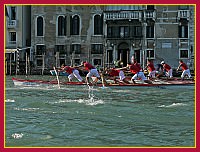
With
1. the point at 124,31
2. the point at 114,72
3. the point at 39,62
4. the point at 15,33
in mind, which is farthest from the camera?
the point at 15,33

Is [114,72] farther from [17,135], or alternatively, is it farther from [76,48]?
[76,48]

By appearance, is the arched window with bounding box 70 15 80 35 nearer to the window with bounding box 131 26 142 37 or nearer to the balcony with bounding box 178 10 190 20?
the window with bounding box 131 26 142 37

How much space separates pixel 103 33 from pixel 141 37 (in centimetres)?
327

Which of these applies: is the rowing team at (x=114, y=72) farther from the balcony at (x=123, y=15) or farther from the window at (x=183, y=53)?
the balcony at (x=123, y=15)

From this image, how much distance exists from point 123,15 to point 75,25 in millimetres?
4286

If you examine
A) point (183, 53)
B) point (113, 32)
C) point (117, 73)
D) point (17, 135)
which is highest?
point (113, 32)

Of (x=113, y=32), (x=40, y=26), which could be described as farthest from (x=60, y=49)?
(x=113, y=32)

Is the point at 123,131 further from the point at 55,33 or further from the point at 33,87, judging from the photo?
the point at 55,33

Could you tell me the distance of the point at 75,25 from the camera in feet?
108

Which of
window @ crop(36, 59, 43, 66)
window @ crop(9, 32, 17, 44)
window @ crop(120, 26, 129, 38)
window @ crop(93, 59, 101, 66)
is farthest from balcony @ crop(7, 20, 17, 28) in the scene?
window @ crop(120, 26, 129, 38)

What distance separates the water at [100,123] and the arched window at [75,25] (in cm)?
2166

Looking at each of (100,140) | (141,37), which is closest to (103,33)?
(141,37)

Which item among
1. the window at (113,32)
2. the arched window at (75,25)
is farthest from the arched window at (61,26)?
the window at (113,32)

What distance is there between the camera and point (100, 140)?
20.3 feet
